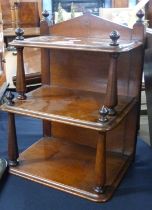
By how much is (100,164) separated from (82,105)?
9.8 inches

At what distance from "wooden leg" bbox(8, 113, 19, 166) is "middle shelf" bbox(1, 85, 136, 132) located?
0.07m

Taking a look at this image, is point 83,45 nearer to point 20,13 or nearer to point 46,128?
point 46,128

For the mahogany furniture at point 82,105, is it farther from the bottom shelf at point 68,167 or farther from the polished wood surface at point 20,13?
the polished wood surface at point 20,13

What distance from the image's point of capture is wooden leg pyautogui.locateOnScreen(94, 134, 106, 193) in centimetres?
105

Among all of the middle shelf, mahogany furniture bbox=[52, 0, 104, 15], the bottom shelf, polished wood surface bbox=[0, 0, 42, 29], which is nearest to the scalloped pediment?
the middle shelf

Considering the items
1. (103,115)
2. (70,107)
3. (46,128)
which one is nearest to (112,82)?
(103,115)

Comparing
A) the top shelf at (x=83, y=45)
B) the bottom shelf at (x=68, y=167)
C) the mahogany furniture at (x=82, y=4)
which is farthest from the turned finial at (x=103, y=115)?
the mahogany furniture at (x=82, y=4)

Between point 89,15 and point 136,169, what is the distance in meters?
0.71

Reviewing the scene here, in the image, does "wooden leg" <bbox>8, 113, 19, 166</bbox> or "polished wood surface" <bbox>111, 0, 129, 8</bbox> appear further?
"polished wood surface" <bbox>111, 0, 129, 8</bbox>

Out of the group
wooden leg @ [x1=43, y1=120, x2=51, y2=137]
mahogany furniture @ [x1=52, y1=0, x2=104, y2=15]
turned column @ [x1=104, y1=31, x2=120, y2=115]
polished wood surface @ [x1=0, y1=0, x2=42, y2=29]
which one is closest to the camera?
turned column @ [x1=104, y1=31, x2=120, y2=115]

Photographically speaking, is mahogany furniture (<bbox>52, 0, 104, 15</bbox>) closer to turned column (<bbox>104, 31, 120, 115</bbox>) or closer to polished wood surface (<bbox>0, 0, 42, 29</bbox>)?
polished wood surface (<bbox>0, 0, 42, 29</bbox>)

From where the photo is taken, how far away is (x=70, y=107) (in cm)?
118

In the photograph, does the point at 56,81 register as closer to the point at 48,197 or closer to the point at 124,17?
the point at 48,197

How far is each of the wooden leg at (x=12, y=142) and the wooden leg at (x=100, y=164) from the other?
→ 15.4 inches
